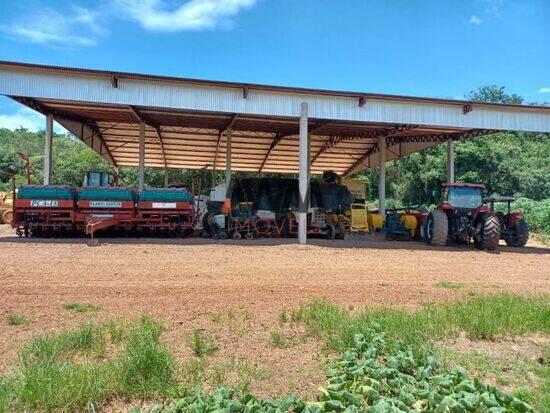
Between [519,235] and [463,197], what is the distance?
11.4 ft

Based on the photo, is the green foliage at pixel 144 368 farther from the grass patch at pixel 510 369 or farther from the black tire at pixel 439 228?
the black tire at pixel 439 228

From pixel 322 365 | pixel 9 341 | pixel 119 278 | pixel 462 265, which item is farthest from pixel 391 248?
pixel 9 341

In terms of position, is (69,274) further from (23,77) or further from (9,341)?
(23,77)

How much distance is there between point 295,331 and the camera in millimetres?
5707

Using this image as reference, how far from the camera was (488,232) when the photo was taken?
51.6 feet

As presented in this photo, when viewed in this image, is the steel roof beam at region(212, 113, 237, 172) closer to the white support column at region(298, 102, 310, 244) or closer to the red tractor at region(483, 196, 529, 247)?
the white support column at region(298, 102, 310, 244)

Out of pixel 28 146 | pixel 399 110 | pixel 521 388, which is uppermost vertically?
pixel 28 146

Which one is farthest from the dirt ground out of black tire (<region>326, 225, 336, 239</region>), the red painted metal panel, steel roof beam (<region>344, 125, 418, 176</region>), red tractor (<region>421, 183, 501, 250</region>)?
steel roof beam (<region>344, 125, 418, 176</region>)

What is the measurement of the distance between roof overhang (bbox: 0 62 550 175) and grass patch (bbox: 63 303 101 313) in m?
11.4

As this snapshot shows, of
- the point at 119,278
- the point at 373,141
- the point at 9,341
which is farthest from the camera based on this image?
the point at 373,141

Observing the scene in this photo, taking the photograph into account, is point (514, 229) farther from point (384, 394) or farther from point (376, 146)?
point (384, 394)

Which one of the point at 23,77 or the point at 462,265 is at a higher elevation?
the point at 23,77

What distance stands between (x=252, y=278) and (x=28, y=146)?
8441cm

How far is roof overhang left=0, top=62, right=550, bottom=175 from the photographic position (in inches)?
640
